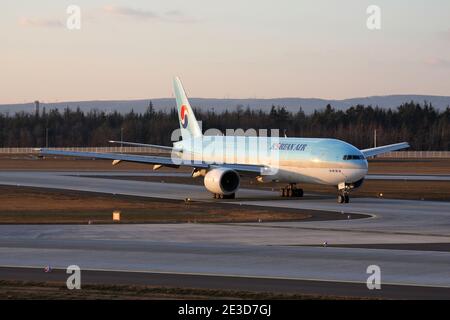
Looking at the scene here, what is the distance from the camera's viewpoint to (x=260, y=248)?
34406mm

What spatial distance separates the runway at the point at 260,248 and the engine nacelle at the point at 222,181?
32.9 feet

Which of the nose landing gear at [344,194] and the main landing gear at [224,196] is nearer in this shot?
the nose landing gear at [344,194]

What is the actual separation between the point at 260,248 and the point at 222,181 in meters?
25.8

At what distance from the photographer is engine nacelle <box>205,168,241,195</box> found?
197ft

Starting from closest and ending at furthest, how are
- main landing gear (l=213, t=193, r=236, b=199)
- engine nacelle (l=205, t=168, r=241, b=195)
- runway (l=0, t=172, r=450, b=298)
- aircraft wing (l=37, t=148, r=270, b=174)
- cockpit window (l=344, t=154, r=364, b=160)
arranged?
runway (l=0, t=172, r=450, b=298)
cockpit window (l=344, t=154, r=364, b=160)
engine nacelle (l=205, t=168, r=241, b=195)
main landing gear (l=213, t=193, r=236, b=199)
aircraft wing (l=37, t=148, r=270, b=174)

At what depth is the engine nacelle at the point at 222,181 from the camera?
59906 millimetres

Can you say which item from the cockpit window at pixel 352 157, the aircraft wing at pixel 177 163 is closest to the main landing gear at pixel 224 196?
the aircraft wing at pixel 177 163

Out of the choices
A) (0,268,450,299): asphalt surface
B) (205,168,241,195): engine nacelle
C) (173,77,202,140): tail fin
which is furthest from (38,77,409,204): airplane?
(0,268,450,299): asphalt surface

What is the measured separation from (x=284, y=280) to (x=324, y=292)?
2.31 metres

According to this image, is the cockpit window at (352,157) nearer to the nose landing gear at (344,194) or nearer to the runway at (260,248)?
the nose landing gear at (344,194)

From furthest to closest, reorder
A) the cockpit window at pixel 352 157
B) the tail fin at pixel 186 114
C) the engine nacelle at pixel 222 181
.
Result: 1. the tail fin at pixel 186 114
2. the engine nacelle at pixel 222 181
3. the cockpit window at pixel 352 157

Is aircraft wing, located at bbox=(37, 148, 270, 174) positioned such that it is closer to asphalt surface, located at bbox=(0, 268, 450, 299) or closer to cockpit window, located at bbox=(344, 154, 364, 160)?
cockpit window, located at bbox=(344, 154, 364, 160)

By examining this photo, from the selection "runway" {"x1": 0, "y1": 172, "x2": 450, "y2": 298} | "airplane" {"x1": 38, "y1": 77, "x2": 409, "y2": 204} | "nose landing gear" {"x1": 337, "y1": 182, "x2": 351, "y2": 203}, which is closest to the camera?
"runway" {"x1": 0, "y1": 172, "x2": 450, "y2": 298}
